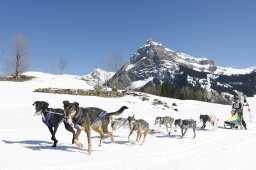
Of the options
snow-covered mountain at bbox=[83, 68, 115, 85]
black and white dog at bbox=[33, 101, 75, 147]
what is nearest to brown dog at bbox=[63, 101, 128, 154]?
black and white dog at bbox=[33, 101, 75, 147]

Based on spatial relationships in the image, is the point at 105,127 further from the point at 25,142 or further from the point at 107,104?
the point at 107,104

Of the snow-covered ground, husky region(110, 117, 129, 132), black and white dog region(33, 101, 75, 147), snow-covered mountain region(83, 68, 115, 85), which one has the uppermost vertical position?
snow-covered mountain region(83, 68, 115, 85)

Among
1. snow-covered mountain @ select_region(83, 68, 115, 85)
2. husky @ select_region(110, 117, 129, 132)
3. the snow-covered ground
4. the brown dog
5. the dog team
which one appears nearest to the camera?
the snow-covered ground

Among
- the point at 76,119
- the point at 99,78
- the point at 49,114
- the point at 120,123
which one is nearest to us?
the point at 76,119

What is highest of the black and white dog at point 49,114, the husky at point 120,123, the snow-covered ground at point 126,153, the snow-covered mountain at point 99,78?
the snow-covered mountain at point 99,78

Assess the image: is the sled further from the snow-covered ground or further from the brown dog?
the brown dog

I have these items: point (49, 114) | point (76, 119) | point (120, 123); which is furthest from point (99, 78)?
point (76, 119)

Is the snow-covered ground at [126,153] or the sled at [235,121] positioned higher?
the sled at [235,121]

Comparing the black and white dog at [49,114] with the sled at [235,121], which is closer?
the black and white dog at [49,114]

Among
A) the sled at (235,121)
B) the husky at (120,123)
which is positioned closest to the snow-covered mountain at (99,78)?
the sled at (235,121)

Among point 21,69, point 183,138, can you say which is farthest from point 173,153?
point 21,69

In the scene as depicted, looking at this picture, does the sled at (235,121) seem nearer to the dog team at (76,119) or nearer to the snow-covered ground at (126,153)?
the snow-covered ground at (126,153)

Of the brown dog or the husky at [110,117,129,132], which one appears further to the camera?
the husky at [110,117,129,132]

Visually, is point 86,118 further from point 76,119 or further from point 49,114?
point 49,114
